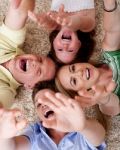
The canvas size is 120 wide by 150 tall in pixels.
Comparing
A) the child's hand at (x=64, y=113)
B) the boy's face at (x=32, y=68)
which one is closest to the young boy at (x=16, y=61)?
the boy's face at (x=32, y=68)

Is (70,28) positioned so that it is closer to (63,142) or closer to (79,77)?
(79,77)

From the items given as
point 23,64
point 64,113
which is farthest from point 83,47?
point 64,113

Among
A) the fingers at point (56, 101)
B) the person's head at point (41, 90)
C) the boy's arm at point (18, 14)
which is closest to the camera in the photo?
the fingers at point (56, 101)

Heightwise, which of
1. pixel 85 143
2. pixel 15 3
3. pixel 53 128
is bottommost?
pixel 85 143

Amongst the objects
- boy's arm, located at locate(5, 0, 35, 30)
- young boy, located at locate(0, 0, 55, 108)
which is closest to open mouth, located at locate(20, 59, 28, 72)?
young boy, located at locate(0, 0, 55, 108)

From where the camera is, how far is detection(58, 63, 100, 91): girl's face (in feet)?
2.83

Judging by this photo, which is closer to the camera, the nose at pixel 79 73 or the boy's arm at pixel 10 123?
the boy's arm at pixel 10 123

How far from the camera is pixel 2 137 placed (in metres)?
0.78

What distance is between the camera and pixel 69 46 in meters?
0.91

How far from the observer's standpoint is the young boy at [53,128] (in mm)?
705

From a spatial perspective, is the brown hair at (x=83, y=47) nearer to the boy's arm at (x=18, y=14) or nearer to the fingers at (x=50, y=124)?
the boy's arm at (x=18, y=14)

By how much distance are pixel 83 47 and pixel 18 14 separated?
0.19m

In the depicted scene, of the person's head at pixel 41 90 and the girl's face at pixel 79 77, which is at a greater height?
the girl's face at pixel 79 77

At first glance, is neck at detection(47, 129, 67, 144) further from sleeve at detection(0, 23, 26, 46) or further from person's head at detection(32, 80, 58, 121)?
sleeve at detection(0, 23, 26, 46)
